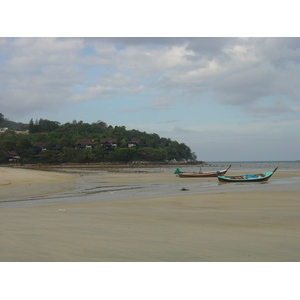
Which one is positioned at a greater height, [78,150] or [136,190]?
[78,150]

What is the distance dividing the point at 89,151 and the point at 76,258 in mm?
132497

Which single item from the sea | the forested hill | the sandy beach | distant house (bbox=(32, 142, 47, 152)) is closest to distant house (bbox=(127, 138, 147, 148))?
the forested hill

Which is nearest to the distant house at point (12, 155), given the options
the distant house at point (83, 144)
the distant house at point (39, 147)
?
the distant house at point (39, 147)

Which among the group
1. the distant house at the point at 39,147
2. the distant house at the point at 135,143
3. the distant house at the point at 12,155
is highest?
the distant house at the point at 135,143

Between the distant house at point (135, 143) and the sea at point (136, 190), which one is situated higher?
the distant house at point (135, 143)

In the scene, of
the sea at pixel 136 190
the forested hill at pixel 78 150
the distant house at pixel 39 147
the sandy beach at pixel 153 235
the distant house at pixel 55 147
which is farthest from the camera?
the distant house at pixel 55 147

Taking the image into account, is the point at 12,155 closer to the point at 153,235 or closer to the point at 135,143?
the point at 135,143

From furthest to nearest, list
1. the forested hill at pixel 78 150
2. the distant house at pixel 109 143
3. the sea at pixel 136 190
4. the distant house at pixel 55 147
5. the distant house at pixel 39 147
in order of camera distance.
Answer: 1. the distant house at pixel 109 143
2. the distant house at pixel 55 147
3. the distant house at pixel 39 147
4. the forested hill at pixel 78 150
5. the sea at pixel 136 190

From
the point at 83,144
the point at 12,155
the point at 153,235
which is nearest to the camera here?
the point at 153,235

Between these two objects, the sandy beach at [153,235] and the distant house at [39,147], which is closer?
the sandy beach at [153,235]

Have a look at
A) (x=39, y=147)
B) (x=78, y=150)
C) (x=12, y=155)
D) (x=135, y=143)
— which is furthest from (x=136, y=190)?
(x=135, y=143)

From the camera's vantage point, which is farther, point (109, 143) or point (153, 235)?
point (109, 143)

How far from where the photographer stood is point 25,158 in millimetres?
130000

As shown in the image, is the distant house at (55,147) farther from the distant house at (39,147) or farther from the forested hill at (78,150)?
the distant house at (39,147)
